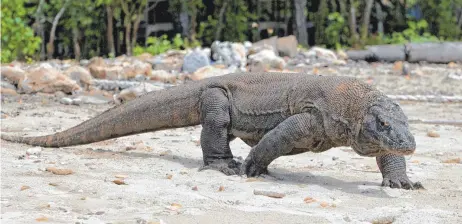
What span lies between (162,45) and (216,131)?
11.3m

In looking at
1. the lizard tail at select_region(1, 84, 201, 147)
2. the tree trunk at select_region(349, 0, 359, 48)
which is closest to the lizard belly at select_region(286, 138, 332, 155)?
the lizard tail at select_region(1, 84, 201, 147)

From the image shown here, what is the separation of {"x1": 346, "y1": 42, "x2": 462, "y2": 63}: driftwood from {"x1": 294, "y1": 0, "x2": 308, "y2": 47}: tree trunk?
6.32 ft

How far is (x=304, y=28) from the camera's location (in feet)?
63.7

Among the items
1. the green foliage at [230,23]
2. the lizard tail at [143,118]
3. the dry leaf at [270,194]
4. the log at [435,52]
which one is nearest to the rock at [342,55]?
the log at [435,52]

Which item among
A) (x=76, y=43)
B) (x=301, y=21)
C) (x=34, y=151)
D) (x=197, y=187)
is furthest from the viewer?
(x=301, y=21)

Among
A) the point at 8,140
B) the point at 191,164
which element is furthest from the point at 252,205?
the point at 8,140

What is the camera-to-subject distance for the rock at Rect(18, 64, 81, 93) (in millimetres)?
11211

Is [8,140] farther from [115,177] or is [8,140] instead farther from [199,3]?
[199,3]

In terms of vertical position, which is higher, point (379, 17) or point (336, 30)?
point (379, 17)

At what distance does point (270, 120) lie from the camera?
639cm

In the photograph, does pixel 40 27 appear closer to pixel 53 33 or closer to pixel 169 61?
pixel 53 33

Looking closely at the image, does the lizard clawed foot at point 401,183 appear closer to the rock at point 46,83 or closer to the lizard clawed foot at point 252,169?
the lizard clawed foot at point 252,169

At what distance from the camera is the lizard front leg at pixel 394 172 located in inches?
233

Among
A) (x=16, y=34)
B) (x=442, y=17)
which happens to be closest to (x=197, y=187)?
(x=16, y=34)
